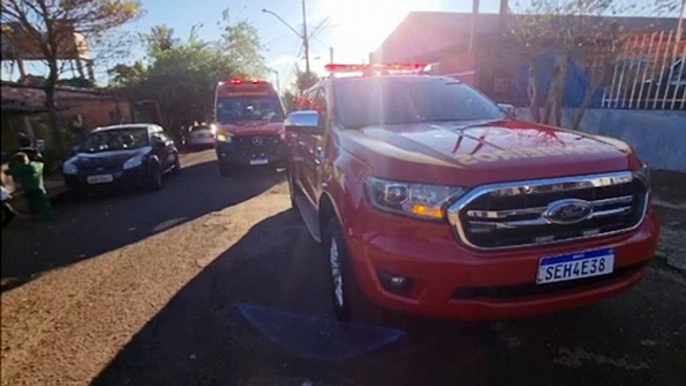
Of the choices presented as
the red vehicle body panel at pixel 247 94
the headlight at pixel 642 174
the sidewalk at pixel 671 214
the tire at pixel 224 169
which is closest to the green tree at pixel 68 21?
the red vehicle body panel at pixel 247 94

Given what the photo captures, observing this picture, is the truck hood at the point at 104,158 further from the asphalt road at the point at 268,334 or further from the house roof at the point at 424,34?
the house roof at the point at 424,34

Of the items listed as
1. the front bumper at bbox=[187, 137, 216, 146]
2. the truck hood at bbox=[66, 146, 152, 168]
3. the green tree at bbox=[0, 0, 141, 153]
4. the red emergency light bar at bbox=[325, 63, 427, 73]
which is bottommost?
the front bumper at bbox=[187, 137, 216, 146]

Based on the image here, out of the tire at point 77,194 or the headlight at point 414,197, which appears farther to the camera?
the tire at point 77,194

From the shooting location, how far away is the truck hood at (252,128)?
30.1 feet

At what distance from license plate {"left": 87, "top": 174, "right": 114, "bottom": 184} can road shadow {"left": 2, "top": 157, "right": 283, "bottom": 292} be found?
393mm

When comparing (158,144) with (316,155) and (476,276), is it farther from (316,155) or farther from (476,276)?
(476,276)

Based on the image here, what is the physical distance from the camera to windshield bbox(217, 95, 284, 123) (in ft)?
32.5

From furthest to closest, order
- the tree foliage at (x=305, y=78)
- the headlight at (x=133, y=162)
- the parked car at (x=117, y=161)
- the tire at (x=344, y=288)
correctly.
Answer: the headlight at (x=133, y=162) → the parked car at (x=117, y=161) → the tree foliage at (x=305, y=78) → the tire at (x=344, y=288)

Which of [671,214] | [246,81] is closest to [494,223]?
[671,214]

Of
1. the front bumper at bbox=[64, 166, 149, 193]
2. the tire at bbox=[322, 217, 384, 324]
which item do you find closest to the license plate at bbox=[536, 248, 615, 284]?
the tire at bbox=[322, 217, 384, 324]

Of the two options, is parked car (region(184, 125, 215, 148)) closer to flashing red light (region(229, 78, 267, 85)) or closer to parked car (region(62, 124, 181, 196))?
flashing red light (region(229, 78, 267, 85))

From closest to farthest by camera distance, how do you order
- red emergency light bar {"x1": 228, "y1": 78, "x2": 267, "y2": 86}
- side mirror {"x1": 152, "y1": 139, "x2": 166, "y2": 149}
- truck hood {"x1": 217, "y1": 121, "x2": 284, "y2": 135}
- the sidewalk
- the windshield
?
the sidewalk < side mirror {"x1": 152, "y1": 139, "x2": 166, "y2": 149} < truck hood {"x1": 217, "y1": 121, "x2": 284, "y2": 135} < the windshield < red emergency light bar {"x1": 228, "y1": 78, "x2": 267, "y2": 86}

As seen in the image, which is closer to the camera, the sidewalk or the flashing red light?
the sidewalk

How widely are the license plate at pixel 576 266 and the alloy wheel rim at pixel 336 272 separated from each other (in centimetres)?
122
